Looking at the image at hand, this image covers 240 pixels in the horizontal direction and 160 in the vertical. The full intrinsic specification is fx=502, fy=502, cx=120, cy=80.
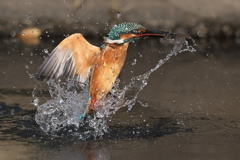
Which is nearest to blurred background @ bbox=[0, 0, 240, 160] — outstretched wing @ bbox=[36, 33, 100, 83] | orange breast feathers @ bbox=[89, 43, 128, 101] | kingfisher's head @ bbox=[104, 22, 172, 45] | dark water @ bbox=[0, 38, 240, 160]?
dark water @ bbox=[0, 38, 240, 160]

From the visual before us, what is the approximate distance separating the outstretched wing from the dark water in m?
0.47

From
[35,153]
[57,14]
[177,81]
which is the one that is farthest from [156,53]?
[35,153]

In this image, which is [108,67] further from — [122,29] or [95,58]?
[122,29]

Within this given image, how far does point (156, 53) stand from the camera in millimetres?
7098

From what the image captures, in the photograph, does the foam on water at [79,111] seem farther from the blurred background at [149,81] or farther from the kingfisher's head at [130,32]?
the kingfisher's head at [130,32]

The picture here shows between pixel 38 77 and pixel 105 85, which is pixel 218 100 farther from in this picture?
pixel 38 77

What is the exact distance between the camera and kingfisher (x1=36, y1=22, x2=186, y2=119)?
3.94 meters

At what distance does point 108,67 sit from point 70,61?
1.03 ft

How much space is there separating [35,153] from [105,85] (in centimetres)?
91

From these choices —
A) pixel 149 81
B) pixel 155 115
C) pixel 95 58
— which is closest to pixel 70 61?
pixel 95 58

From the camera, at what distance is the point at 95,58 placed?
402cm

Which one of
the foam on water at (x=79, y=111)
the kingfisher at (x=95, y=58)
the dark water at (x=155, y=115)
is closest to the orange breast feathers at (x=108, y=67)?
the kingfisher at (x=95, y=58)

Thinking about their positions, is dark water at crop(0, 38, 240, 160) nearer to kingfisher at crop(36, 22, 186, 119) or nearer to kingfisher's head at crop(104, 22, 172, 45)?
kingfisher at crop(36, 22, 186, 119)

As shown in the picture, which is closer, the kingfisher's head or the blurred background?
the blurred background
